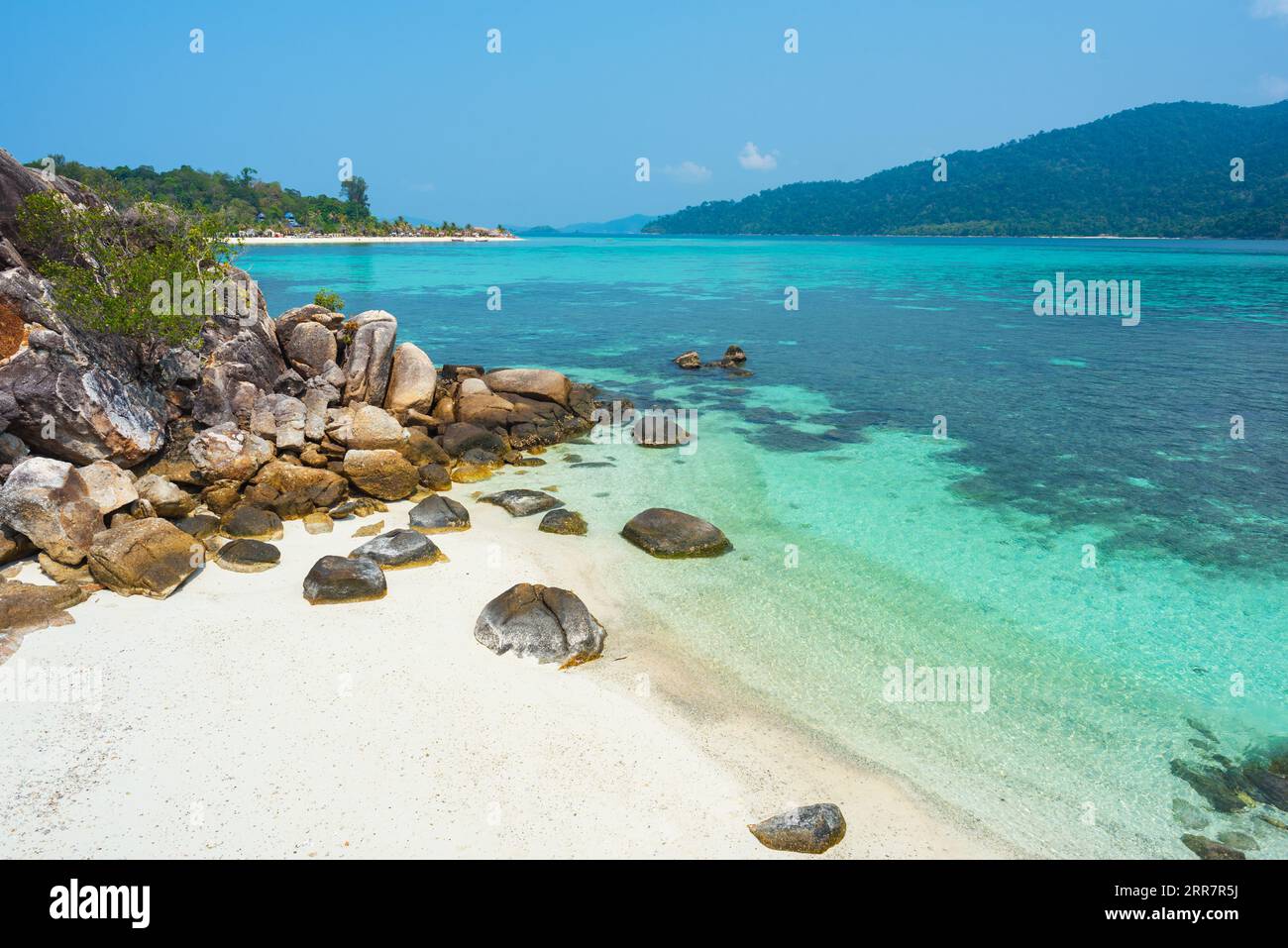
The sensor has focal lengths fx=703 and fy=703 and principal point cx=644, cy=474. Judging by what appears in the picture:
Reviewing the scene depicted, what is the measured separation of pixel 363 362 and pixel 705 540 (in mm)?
12783

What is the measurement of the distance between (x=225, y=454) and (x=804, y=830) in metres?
A: 15.2

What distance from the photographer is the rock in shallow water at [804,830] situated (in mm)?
7613

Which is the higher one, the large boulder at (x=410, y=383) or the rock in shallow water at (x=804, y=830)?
the large boulder at (x=410, y=383)

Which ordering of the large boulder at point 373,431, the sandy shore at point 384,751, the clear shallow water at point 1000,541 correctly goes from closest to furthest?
the sandy shore at point 384,751 → the clear shallow water at point 1000,541 → the large boulder at point 373,431

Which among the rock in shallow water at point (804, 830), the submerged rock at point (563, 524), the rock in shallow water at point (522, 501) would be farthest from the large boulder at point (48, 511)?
the rock in shallow water at point (804, 830)

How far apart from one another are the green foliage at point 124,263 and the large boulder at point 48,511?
569 centimetres

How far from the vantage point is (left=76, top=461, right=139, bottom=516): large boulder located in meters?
13.6

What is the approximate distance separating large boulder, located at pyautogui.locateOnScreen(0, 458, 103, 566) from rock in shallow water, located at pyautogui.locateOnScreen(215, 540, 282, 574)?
2.15 meters

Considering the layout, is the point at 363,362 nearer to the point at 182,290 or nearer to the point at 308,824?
the point at 182,290

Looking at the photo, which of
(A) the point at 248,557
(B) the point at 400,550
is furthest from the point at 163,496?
(B) the point at 400,550

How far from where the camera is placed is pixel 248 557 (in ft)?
43.9

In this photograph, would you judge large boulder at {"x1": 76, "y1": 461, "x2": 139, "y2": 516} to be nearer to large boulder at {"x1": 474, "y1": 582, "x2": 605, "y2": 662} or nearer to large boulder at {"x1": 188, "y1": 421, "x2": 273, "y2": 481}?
large boulder at {"x1": 188, "y1": 421, "x2": 273, "y2": 481}

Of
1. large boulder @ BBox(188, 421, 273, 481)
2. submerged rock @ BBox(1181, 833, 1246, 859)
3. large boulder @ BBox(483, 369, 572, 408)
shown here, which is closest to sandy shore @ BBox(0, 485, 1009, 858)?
submerged rock @ BBox(1181, 833, 1246, 859)

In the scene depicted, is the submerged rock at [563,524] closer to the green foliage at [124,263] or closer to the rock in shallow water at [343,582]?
the rock in shallow water at [343,582]
